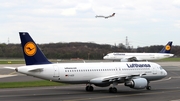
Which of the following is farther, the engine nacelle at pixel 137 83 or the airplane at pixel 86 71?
the engine nacelle at pixel 137 83

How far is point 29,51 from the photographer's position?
29547 mm

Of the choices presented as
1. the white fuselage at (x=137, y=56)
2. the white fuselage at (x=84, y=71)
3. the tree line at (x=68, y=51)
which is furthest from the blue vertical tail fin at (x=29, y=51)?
the tree line at (x=68, y=51)

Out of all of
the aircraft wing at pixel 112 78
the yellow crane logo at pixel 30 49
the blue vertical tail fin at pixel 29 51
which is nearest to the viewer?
the blue vertical tail fin at pixel 29 51

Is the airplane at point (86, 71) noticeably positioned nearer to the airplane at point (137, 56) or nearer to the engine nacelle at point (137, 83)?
the engine nacelle at point (137, 83)

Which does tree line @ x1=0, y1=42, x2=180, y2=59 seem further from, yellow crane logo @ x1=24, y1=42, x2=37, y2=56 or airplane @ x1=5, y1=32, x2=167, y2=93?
yellow crane logo @ x1=24, y1=42, x2=37, y2=56

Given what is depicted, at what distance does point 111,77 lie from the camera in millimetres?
31656

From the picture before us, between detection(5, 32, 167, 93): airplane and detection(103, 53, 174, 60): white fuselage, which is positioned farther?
detection(103, 53, 174, 60): white fuselage

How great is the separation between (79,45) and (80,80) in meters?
152

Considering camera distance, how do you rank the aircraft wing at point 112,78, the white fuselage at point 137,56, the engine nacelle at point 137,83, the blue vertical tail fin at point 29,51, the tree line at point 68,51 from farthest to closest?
1. the tree line at point 68,51
2. the white fuselage at point 137,56
3. the aircraft wing at point 112,78
4. the engine nacelle at point 137,83
5. the blue vertical tail fin at point 29,51

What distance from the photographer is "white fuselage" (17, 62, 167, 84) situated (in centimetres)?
2936

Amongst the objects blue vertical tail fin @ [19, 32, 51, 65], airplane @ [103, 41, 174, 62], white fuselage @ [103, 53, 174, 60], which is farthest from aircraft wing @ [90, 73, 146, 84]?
white fuselage @ [103, 53, 174, 60]

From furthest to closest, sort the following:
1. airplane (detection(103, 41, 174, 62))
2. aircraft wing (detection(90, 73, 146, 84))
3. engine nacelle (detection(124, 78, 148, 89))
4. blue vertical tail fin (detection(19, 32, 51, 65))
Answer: airplane (detection(103, 41, 174, 62)) → aircraft wing (detection(90, 73, 146, 84)) → engine nacelle (detection(124, 78, 148, 89)) → blue vertical tail fin (detection(19, 32, 51, 65))

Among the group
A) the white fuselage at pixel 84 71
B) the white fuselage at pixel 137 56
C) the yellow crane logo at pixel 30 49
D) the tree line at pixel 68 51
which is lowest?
the white fuselage at pixel 84 71

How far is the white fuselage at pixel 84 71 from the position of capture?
29359mm
